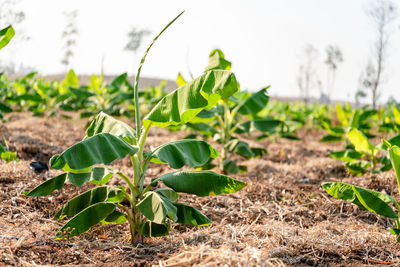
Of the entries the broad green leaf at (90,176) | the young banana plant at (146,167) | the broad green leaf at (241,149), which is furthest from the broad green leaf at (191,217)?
the broad green leaf at (241,149)

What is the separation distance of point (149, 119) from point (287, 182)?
11.2 ft

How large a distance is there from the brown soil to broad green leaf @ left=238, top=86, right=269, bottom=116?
43.2 inches

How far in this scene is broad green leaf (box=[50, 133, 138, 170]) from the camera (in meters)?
2.38

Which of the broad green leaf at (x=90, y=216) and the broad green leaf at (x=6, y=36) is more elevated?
the broad green leaf at (x=6, y=36)

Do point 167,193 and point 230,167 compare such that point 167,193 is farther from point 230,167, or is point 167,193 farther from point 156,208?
point 230,167

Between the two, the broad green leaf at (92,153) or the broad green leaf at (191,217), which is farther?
the broad green leaf at (191,217)

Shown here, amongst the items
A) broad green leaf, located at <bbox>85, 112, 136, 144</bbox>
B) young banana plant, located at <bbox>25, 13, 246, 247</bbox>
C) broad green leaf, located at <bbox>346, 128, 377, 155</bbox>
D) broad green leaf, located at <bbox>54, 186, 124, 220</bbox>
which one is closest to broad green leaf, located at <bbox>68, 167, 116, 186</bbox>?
young banana plant, located at <bbox>25, 13, 246, 247</bbox>

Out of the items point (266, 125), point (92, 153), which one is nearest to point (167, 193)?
point (92, 153)

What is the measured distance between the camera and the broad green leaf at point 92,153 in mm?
2383

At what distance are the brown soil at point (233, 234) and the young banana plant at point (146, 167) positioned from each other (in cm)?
20

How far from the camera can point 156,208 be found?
2547mm

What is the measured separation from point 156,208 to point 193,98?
82 cm

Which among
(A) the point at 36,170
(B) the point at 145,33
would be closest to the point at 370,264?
(A) the point at 36,170

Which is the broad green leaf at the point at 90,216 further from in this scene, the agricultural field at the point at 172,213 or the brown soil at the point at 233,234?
the brown soil at the point at 233,234
